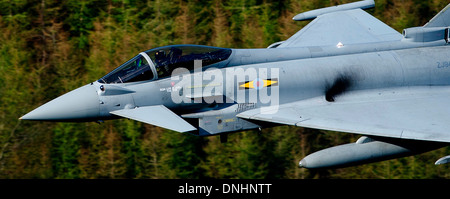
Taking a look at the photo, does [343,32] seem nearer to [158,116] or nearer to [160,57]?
[160,57]

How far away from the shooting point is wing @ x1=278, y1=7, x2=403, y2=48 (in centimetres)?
1436

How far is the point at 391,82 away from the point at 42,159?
70.2ft

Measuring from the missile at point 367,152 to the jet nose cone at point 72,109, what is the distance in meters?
4.14

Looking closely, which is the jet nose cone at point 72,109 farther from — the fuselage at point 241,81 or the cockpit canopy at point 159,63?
the cockpit canopy at point 159,63

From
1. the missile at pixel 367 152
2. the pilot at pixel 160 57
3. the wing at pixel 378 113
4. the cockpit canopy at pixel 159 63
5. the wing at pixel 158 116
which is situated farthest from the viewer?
the missile at pixel 367 152

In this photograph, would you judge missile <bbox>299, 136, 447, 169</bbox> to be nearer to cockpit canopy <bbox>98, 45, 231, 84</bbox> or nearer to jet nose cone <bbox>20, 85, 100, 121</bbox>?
cockpit canopy <bbox>98, 45, 231, 84</bbox>

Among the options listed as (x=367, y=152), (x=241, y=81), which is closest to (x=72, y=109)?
(x=241, y=81)

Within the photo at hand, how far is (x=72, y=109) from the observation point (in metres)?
11.1

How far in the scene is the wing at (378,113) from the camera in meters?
11.0

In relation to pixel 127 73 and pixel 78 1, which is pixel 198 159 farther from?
pixel 127 73

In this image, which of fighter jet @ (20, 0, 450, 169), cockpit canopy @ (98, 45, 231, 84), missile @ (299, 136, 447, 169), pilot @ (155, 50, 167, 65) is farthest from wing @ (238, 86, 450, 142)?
pilot @ (155, 50, 167, 65)

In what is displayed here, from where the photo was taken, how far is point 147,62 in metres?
11.4

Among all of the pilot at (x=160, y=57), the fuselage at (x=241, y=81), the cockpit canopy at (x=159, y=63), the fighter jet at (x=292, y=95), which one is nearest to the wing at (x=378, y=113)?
the fighter jet at (x=292, y=95)

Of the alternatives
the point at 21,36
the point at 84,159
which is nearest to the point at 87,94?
the point at 84,159
